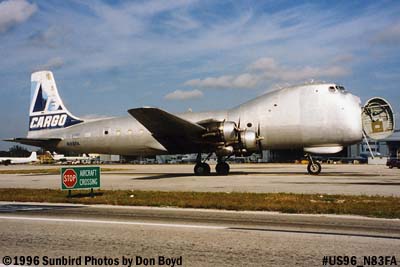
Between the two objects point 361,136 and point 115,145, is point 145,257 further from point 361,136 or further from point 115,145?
point 115,145

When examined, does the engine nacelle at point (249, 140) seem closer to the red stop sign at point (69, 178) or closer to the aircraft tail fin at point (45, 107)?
the red stop sign at point (69, 178)

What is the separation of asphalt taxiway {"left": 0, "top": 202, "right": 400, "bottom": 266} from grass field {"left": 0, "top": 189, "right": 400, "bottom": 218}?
0.95 m

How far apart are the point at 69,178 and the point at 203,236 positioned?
32.5ft

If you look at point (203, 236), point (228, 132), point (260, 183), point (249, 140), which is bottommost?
point (203, 236)

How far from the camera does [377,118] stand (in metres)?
26.9

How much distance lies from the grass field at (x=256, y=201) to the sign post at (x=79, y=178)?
479mm

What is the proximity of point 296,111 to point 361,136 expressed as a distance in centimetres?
436

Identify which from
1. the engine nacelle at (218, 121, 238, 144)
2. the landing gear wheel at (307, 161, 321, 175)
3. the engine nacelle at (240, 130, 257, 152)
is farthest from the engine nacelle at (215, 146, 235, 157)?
the landing gear wheel at (307, 161, 321, 175)

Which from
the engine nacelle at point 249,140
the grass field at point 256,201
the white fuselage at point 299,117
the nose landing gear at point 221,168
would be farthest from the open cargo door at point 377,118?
the grass field at point 256,201

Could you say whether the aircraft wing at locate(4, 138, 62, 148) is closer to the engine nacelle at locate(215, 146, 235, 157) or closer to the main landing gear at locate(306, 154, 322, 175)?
the engine nacelle at locate(215, 146, 235, 157)

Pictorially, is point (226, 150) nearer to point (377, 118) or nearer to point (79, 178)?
point (377, 118)

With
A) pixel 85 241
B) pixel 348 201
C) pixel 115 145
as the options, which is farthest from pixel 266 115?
pixel 85 241

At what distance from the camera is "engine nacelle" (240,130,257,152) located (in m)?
27.0

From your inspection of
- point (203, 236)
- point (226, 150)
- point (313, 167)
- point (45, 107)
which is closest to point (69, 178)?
point (203, 236)
